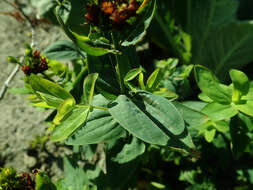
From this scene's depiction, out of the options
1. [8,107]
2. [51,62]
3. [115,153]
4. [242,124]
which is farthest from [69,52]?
[8,107]

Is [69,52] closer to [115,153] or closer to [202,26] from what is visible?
[115,153]

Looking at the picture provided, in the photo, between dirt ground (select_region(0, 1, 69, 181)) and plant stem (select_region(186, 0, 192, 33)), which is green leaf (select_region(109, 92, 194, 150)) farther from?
plant stem (select_region(186, 0, 192, 33))

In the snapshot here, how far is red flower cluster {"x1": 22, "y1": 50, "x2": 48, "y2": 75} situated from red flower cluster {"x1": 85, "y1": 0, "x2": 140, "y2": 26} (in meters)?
0.50

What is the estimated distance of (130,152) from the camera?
113 cm

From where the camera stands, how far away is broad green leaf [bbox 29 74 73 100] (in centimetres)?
78

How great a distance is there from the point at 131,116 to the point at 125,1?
343mm

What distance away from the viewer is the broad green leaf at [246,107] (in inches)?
36.7

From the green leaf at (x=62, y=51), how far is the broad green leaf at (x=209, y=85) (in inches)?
23.7

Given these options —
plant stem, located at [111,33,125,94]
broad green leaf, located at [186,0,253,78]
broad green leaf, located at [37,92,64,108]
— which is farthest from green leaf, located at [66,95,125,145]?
broad green leaf, located at [186,0,253,78]

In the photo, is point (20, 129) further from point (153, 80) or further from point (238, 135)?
point (238, 135)

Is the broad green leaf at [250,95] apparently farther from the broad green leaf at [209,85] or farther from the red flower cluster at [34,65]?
the red flower cluster at [34,65]

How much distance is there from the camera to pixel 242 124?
1.10 meters

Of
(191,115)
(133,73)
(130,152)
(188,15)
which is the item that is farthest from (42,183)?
(188,15)

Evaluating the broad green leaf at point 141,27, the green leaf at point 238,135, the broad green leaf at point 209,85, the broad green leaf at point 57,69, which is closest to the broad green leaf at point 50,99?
the broad green leaf at point 141,27
